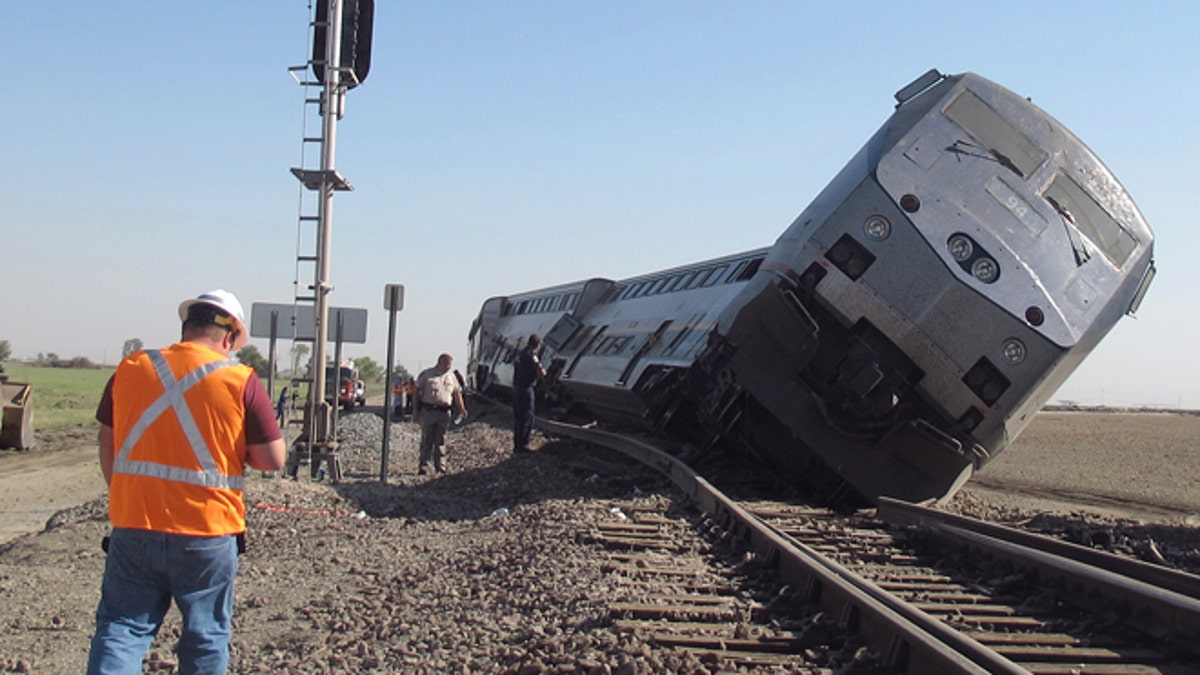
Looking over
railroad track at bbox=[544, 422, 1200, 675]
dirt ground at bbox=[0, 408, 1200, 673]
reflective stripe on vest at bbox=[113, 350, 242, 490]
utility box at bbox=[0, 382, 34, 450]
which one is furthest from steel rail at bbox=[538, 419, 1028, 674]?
utility box at bbox=[0, 382, 34, 450]

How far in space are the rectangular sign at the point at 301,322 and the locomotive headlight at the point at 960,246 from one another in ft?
23.2

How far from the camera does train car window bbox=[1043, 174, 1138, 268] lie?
8625 millimetres

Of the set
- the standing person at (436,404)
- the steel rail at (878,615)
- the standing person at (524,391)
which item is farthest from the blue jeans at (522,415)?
the steel rail at (878,615)

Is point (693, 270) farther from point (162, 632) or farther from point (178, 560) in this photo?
point (178, 560)

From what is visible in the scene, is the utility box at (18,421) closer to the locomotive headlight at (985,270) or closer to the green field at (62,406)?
the green field at (62,406)

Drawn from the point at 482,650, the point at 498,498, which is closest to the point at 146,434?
the point at 482,650

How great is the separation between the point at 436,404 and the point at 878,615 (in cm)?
912

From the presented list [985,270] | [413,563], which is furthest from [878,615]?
[985,270]

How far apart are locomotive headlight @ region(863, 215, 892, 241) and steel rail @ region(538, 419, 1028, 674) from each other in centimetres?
277

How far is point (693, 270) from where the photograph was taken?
15578 millimetres

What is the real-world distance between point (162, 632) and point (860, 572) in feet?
13.0

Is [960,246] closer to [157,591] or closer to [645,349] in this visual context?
[645,349]

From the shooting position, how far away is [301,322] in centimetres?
1226

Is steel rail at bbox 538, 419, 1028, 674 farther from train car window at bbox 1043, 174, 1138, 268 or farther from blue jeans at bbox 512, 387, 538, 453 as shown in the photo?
blue jeans at bbox 512, 387, 538, 453
